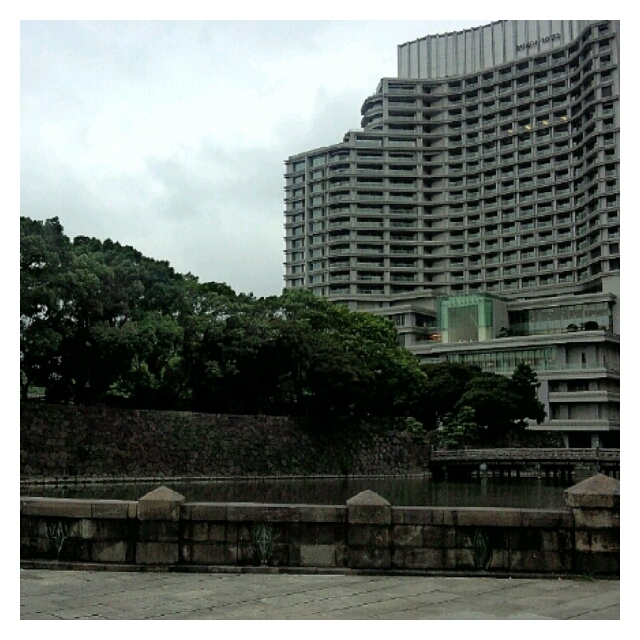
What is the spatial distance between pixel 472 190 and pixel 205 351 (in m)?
66.6

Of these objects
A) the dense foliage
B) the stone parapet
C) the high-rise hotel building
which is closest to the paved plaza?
the stone parapet

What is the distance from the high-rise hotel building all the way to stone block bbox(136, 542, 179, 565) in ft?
232

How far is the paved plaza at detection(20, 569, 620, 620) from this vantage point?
7551 millimetres

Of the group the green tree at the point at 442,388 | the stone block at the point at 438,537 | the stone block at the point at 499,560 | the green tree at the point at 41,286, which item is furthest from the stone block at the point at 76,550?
the green tree at the point at 442,388

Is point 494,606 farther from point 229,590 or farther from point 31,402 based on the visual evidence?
point 31,402

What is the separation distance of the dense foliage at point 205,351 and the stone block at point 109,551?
24.5 meters

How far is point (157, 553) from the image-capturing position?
10070mm

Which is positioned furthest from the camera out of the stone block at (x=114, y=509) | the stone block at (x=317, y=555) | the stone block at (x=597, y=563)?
the stone block at (x=114, y=509)

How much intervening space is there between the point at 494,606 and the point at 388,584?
1.59m

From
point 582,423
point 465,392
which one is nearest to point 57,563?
point 465,392

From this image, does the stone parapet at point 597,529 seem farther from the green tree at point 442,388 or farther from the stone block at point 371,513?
the green tree at point 442,388

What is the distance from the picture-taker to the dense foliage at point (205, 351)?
35.3 meters

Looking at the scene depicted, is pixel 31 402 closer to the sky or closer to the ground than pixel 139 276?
closer to the ground

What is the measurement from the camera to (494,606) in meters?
7.92
